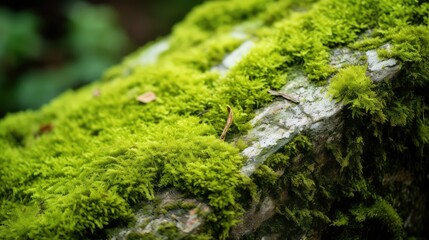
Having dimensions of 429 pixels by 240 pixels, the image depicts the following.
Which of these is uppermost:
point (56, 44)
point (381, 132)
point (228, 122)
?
point (56, 44)

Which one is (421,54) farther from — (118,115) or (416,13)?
(118,115)

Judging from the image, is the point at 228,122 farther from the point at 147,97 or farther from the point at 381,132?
the point at 381,132

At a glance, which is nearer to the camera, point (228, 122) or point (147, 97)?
point (228, 122)

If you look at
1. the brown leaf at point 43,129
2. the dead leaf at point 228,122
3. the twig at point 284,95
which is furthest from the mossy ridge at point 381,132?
the brown leaf at point 43,129

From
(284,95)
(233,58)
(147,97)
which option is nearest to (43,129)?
(147,97)

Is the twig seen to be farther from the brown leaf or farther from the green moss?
the brown leaf

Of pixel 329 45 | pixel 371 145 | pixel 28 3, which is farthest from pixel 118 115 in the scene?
pixel 28 3

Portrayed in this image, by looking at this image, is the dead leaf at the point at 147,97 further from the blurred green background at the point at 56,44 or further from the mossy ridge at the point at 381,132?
the blurred green background at the point at 56,44
